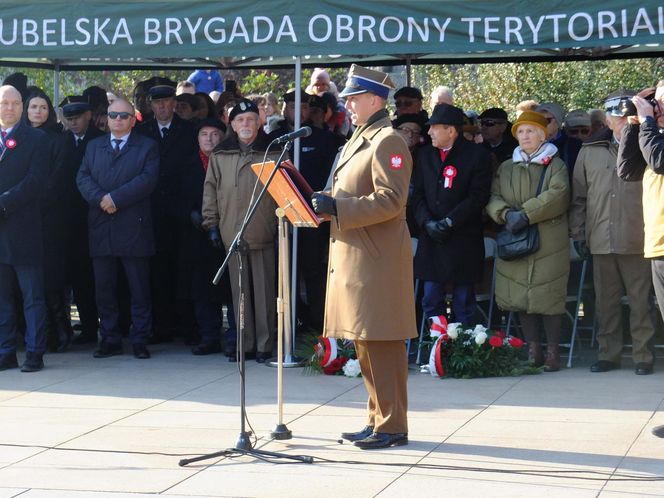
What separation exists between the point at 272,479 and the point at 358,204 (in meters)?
1.57

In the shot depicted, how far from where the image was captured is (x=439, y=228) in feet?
31.9

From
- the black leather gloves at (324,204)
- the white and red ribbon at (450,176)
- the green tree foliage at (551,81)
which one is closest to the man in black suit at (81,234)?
the white and red ribbon at (450,176)

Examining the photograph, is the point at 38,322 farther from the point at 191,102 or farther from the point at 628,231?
the point at 628,231

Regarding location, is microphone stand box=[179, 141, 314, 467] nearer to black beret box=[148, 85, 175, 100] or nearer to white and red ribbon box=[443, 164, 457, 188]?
white and red ribbon box=[443, 164, 457, 188]

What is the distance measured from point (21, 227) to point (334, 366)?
281 centimetres

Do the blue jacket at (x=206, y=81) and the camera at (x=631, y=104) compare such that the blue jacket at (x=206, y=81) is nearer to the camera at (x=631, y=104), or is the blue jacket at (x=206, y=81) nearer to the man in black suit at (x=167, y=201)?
the man in black suit at (x=167, y=201)

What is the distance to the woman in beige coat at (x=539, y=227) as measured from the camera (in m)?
9.64

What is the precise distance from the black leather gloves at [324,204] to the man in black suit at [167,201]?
4400mm

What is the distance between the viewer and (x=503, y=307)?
9.88 meters

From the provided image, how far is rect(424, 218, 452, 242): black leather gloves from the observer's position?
9.72 metres

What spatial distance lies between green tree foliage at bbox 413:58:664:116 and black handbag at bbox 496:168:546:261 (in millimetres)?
9013

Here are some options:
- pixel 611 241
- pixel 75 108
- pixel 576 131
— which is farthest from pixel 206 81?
pixel 611 241

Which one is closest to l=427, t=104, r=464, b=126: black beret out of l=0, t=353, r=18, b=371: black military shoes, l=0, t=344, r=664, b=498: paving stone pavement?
l=0, t=344, r=664, b=498: paving stone pavement

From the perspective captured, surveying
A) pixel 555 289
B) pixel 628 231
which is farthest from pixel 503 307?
pixel 628 231
